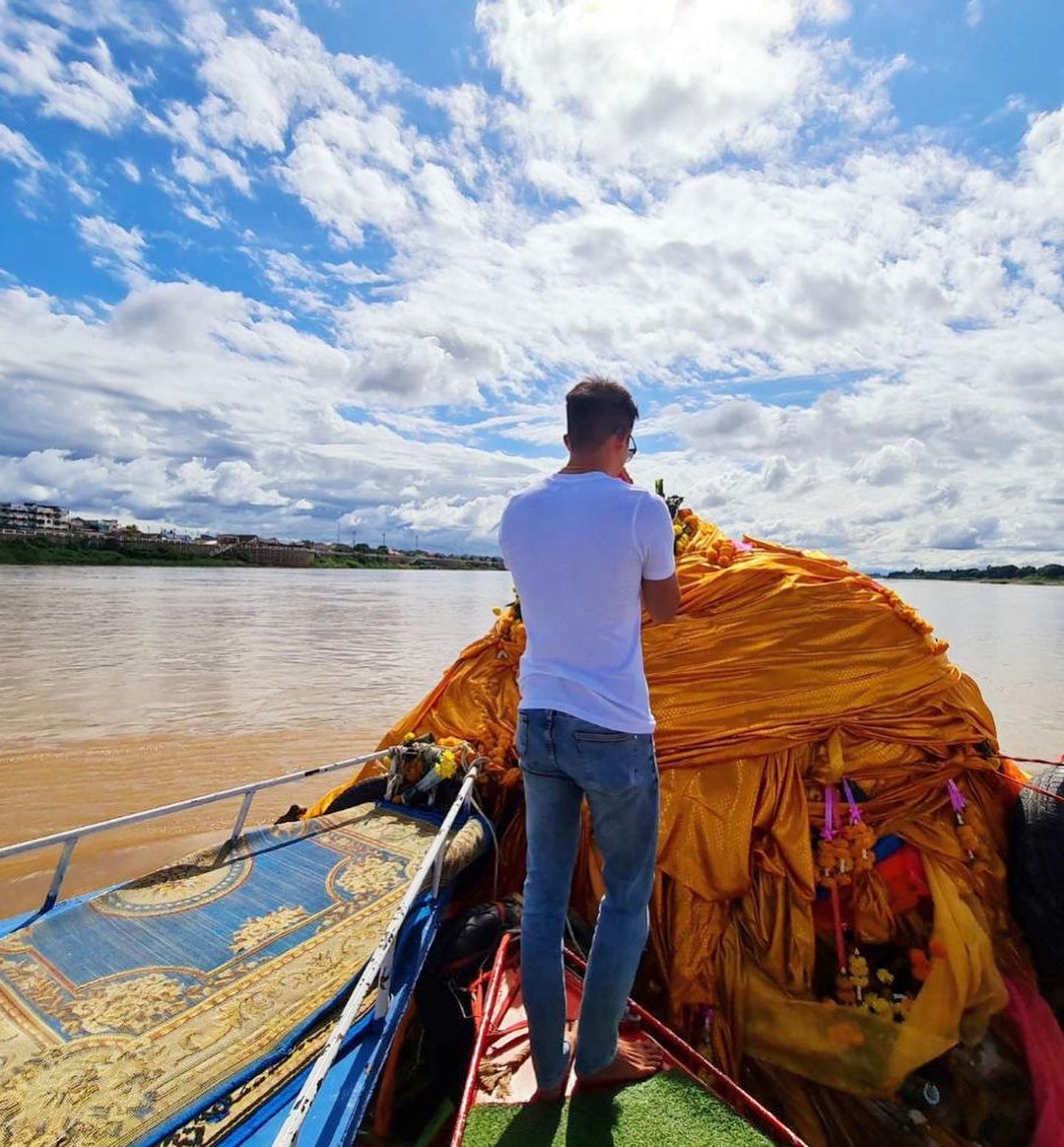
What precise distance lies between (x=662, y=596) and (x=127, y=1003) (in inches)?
83.9

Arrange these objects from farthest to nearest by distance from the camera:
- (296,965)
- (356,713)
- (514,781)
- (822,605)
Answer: (356,713) → (514,781) → (822,605) → (296,965)

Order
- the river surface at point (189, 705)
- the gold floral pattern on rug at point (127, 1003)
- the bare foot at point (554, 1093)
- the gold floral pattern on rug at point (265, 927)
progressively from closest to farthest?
the bare foot at point (554, 1093) → the gold floral pattern on rug at point (127, 1003) → the gold floral pattern on rug at point (265, 927) → the river surface at point (189, 705)

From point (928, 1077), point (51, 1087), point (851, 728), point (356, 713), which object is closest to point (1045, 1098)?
point (928, 1077)

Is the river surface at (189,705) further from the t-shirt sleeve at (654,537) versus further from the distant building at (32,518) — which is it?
the distant building at (32,518)

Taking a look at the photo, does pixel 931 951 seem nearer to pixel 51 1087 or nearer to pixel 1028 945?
pixel 1028 945

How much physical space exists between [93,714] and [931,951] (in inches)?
383

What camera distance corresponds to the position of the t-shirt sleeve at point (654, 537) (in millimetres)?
1890

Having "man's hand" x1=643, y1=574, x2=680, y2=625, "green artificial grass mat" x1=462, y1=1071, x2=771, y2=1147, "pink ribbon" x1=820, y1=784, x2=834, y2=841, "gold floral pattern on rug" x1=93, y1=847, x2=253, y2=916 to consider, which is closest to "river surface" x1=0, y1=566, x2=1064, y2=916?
"gold floral pattern on rug" x1=93, y1=847, x2=253, y2=916

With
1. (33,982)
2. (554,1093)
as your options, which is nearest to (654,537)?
A: (554,1093)

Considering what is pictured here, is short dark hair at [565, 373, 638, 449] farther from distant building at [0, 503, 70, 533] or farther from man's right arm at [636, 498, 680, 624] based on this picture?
distant building at [0, 503, 70, 533]

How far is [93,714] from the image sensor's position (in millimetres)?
9430

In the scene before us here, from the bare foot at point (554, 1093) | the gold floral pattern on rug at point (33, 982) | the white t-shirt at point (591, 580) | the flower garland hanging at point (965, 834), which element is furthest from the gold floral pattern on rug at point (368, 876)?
the flower garland hanging at point (965, 834)

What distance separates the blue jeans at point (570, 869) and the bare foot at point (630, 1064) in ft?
0.46

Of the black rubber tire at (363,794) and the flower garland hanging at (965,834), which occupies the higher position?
the flower garland hanging at (965,834)
